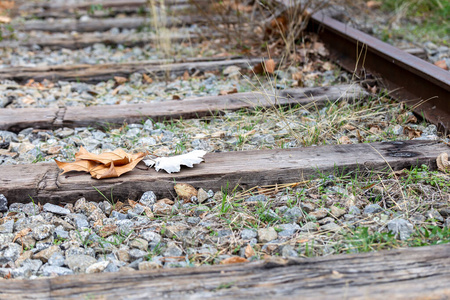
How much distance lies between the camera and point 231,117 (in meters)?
3.11

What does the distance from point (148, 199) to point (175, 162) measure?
223mm

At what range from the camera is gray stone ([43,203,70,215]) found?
210 centimetres

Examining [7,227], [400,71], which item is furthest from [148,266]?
[400,71]

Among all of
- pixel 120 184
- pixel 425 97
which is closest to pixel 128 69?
pixel 120 184

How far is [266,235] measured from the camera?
1882mm

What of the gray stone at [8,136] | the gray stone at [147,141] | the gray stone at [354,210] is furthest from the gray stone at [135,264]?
the gray stone at [8,136]

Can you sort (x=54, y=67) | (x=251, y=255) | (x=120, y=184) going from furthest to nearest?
(x=54, y=67) < (x=120, y=184) < (x=251, y=255)

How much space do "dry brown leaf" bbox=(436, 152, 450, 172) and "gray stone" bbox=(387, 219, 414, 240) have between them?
22.2 inches

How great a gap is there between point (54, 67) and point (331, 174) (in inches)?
118

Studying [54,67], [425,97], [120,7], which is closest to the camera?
[425,97]

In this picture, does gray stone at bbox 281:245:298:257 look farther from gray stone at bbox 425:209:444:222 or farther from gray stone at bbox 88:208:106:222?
gray stone at bbox 88:208:106:222

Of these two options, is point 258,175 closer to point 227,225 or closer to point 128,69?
point 227,225

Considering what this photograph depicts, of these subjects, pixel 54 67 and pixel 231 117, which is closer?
pixel 231 117

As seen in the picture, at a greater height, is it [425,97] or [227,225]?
[425,97]
